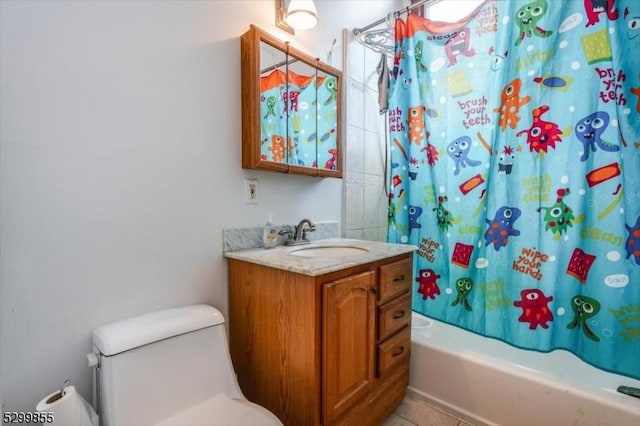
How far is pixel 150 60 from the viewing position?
3.55 feet

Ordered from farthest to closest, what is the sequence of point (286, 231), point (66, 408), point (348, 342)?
1. point (286, 231)
2. point (348, 342)
3. point (66, 408)

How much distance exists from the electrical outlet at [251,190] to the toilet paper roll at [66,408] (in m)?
0.88

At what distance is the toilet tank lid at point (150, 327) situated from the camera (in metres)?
0.89

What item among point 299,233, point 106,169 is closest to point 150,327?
point 106,169

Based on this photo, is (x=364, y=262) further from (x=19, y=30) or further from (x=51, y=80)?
(x=19, y=30)

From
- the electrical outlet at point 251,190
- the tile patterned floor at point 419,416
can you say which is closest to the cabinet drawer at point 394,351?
the tile patterned floor at point 419,416

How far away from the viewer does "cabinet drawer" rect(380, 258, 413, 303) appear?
1.29 m

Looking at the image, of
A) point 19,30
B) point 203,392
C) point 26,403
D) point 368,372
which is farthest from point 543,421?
point 19,30

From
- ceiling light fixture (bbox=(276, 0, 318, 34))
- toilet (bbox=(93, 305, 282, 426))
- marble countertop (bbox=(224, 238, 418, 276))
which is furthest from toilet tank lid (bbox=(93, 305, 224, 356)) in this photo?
ceiling light fixture (bbox=(276, 0, 318, 34))

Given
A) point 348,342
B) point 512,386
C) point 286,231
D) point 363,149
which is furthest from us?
point 363,149

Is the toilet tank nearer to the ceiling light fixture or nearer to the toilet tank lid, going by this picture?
the toilet tank lid

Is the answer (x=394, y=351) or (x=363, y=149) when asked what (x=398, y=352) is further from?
(x=363, y=149)

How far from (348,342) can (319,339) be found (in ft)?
0.54

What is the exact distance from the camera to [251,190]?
55.4 inches
